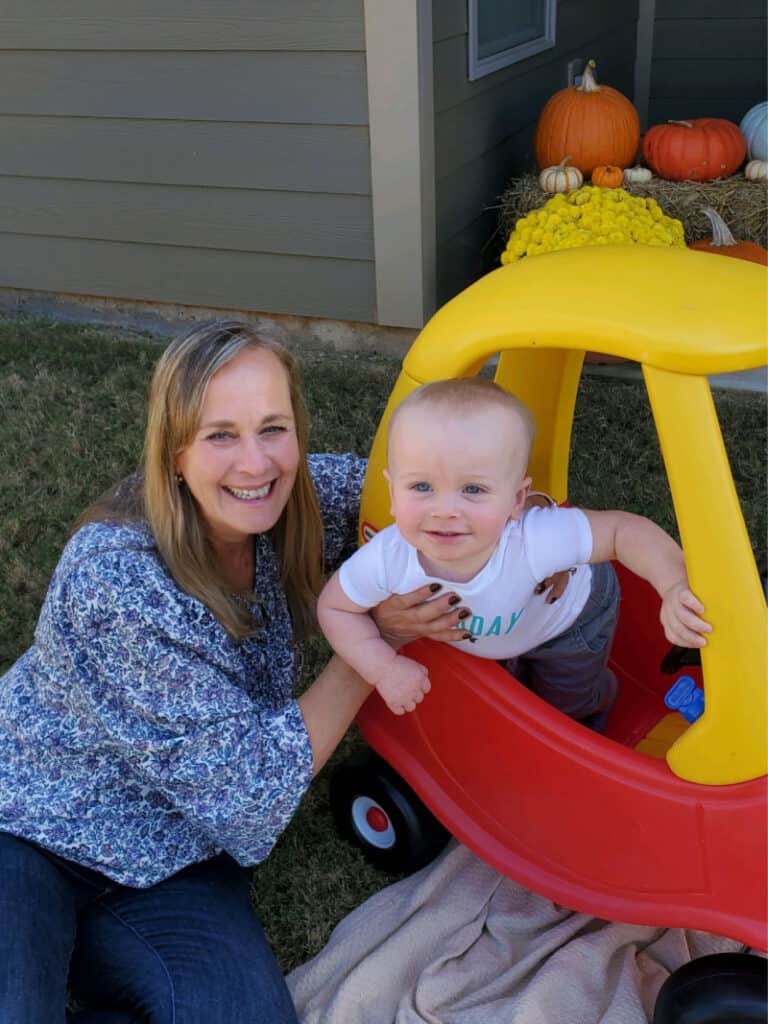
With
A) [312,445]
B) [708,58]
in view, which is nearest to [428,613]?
[312,445]

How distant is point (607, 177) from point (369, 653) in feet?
10.7

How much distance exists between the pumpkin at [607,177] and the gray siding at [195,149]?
3.45 feet

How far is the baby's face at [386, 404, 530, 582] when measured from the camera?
4.60 ft

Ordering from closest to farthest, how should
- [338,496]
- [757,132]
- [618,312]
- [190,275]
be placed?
[618,312]
[338,496]
[190,275]
[757,132]

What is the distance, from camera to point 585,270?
144 centimetres

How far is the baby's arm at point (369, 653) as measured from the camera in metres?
1.57

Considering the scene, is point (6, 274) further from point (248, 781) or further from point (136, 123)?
point (248, 781)

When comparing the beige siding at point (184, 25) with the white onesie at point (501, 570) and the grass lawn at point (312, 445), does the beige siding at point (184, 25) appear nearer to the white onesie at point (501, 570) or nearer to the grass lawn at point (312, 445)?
the grass lawn at point (312, 445)

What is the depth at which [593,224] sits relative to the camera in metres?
3.75

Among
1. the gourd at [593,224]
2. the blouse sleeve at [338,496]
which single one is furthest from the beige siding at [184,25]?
the blouse sleeve at [338,496]

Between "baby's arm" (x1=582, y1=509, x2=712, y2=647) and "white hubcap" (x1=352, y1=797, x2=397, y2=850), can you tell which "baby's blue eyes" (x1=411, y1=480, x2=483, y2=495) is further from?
"white hubcap" (x1=352, y1=797, x2=397, y2=850)

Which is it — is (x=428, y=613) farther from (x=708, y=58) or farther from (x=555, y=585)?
(x=708, y=58)

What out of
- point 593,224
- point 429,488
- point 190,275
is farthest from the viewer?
point 190,275

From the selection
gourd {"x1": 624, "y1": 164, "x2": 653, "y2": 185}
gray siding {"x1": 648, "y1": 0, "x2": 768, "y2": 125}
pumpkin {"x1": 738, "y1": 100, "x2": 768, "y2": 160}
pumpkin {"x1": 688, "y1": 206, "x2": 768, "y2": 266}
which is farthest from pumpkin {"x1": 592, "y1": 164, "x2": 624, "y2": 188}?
gray siding {"x1": 648, "y1": 0, "x2": 768, "y2": 125}
